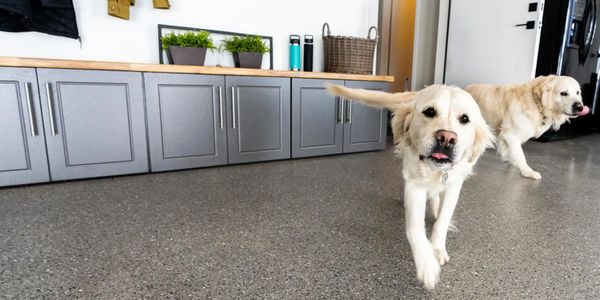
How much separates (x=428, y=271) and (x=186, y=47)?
2.05 metres

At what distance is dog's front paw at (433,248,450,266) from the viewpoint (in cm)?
105

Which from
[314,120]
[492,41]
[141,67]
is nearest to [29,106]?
[141,67]

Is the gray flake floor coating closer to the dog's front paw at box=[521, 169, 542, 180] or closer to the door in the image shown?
the dog's front paw at box=[521, 169, 542, 180]

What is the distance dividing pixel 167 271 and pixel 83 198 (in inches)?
39.0

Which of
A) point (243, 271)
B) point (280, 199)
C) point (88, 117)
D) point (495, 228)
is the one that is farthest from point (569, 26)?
point (88, 117)

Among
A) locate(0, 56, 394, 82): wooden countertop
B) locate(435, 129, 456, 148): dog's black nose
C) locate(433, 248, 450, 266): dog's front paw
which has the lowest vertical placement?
locate(433, 248, 450, 266): dog's front paw

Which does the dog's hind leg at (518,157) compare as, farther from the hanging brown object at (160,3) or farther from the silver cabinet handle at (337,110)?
the hanging brown object at (160,3)

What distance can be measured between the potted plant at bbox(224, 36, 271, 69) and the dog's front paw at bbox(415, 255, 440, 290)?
1.99 m

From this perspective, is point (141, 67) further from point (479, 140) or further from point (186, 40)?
point (479, 140)

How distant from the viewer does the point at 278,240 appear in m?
1.21

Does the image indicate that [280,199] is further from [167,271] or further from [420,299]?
[420,299]

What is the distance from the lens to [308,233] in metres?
1.27

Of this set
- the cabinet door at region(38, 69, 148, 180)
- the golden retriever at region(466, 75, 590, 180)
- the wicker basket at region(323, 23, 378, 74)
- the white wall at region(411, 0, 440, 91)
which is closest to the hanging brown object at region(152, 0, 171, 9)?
the cabinet door at region(38, 69, 148, 180)

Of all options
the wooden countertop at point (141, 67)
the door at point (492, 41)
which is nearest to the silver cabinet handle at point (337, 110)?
the wooden countertop at point (141, 67)
